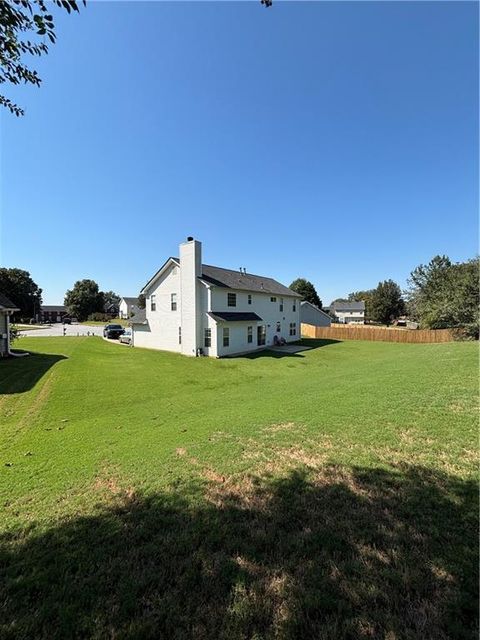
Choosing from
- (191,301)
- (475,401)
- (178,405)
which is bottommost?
(178,405)

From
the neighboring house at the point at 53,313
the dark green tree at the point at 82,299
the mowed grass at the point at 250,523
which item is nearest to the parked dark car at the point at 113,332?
the mowed grass at the point at 250,523

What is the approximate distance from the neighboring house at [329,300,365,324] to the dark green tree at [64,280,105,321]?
Result: 65911 mm

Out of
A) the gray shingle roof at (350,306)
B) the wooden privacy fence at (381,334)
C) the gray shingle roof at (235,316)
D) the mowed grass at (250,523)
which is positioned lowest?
the mowed grass at (250,523)

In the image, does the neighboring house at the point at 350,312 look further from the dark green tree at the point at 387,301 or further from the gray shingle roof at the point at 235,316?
the gray shingle roof at the point at 235,316

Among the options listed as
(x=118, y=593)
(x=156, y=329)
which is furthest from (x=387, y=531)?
(x=156, y=329)

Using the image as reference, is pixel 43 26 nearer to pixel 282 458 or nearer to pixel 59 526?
pixel 59 526

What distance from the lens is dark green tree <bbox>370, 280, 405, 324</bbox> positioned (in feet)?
227

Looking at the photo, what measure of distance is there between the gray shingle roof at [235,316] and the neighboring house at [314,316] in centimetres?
2574

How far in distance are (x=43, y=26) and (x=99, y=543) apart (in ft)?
17.6

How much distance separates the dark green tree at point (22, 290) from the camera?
66.8 meters

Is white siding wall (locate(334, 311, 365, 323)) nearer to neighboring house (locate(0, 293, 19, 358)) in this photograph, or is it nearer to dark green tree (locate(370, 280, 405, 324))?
dark green tree (locate(370, 280, 405, 324))

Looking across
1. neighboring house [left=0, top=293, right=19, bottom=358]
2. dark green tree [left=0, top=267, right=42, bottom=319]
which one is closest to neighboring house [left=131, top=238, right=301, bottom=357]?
neighboring house [left=0, top=293, right=19, bottom=358]

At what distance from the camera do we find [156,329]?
26.3 meters

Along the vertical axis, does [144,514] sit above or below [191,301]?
below
